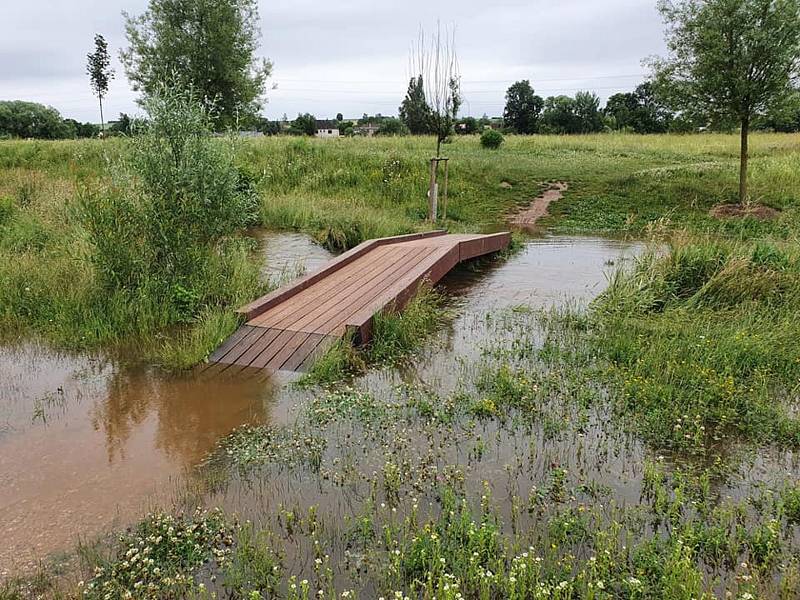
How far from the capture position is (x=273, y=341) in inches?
230

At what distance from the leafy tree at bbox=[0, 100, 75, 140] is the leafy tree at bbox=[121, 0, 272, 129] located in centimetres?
4501

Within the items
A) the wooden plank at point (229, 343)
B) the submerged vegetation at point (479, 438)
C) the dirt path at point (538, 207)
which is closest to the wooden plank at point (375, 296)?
the submerged vegetation at point (479, 438)

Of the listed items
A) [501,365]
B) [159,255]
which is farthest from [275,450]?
[159,255]

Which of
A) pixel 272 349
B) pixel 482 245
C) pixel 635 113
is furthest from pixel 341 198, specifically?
pixel 635 113

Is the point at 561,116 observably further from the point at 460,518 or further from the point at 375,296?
the point at 460,518

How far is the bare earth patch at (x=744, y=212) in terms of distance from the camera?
45.9ft

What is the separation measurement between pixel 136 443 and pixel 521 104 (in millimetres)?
67390

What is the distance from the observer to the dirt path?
14898mm

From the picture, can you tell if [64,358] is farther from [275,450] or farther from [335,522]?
[335,522]

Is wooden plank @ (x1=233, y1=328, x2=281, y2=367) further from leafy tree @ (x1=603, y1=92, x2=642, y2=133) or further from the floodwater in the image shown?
leafy tree @ (x1=603, y1=92, x2=642, y2=133)

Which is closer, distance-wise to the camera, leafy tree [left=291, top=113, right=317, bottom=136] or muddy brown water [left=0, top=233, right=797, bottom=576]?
muddy brown water [left=0, top=233, right=797, bottom=576]

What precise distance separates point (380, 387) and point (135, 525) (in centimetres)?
227

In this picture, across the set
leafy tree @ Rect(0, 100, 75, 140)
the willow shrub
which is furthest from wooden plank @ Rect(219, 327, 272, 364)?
leafy tree @ Rect(0, 100, 75, 140)

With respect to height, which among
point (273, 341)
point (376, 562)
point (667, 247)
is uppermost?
point (667, 247)
